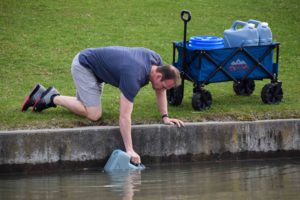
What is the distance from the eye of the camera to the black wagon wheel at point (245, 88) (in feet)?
40.9

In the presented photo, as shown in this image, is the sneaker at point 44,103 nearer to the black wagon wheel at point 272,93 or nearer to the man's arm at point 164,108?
the man's arm at point 164,108

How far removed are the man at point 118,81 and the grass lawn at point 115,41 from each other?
17cm

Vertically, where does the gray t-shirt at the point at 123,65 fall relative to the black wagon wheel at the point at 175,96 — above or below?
above

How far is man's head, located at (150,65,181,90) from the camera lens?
10.2 meters

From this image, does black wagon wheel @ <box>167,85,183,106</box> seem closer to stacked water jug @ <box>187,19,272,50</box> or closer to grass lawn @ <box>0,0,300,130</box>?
grass lawn @ <box>0,0,300,130</box>

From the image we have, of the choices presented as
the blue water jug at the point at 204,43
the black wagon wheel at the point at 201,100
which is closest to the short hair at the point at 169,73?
the black wagon wheel at the point at 201,100

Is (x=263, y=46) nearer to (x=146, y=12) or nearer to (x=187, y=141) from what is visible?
(x=187, y=141)

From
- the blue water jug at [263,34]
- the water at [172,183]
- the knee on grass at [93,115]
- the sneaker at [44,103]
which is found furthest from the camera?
the blue water jug at [263,34]

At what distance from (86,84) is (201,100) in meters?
1.46

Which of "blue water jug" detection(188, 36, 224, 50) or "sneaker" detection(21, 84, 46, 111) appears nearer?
"sneaker" detection(21, 84, 46, 111)

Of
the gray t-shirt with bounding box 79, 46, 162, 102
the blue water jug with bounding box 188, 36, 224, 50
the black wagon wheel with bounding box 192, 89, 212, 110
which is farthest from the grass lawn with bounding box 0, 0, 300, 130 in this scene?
the blue water jug with bounding box 188, 36, 224, 50

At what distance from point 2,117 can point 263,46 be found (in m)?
3.25

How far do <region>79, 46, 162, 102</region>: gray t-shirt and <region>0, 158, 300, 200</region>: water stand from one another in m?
0.90

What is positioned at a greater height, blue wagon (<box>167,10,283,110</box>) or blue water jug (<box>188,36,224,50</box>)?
blue water jug (<box>188,36,224,50</box>)
